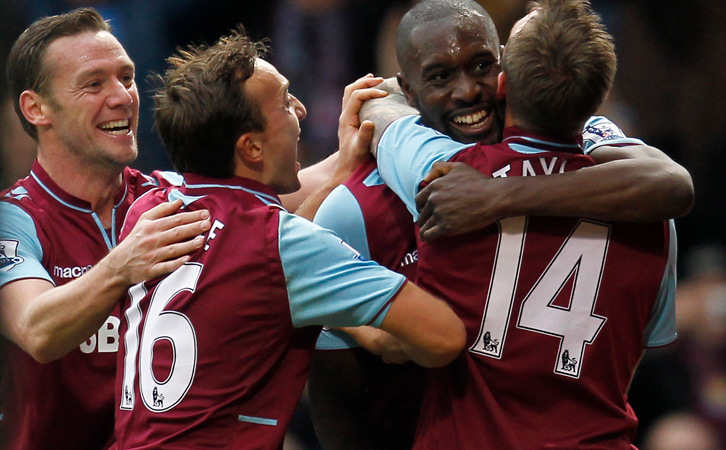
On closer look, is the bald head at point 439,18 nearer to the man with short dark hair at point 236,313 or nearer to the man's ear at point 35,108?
Answer: the man with short dark hair at point 236,313

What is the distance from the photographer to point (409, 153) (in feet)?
8.61

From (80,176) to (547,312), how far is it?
181 cm

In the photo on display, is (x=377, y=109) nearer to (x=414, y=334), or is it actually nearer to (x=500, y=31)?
(x=414, y=334)

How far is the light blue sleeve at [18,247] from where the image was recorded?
2.96 metres

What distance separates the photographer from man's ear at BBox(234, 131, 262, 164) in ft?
8.54

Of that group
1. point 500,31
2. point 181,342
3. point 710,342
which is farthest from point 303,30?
point 181,342

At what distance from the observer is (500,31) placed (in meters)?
6.71

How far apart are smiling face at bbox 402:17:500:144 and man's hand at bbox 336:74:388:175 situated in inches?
8.0

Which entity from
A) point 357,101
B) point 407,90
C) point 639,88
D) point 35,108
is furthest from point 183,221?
point 639,88

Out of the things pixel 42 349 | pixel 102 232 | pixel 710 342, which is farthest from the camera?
pixel 710 342

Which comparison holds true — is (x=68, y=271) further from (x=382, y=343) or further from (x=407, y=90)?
(x=407, y=90)

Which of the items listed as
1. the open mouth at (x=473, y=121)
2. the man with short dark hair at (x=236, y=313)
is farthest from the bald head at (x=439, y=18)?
the man with short dark hair at (x=236, y=313)

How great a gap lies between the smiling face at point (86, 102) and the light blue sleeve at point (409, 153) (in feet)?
3.54

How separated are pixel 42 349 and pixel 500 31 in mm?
4754
